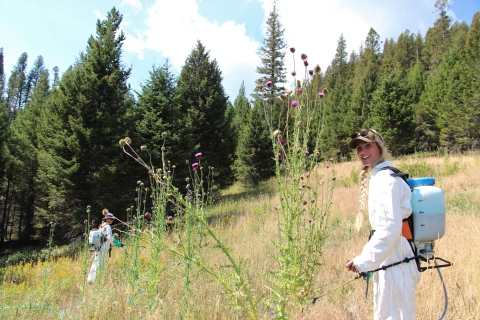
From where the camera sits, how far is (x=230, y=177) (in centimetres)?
1950

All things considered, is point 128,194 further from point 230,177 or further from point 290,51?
point 290,51

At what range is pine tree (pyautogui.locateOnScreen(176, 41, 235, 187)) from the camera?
17734 millimetres

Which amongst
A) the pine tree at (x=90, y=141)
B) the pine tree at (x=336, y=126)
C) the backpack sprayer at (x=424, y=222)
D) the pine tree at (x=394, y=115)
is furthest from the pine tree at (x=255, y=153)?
the backpack sprayer at (x=424, y=222)

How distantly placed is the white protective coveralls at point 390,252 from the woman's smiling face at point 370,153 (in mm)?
241

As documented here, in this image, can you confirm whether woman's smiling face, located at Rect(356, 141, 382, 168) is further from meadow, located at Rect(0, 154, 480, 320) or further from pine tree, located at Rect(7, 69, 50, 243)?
pine tree, located at Rect(7, 69, 50, 243)

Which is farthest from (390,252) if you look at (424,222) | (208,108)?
(208,108)

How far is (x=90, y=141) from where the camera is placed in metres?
11.3

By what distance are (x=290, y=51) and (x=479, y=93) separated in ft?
82.7

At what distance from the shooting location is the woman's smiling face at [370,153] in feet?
6.81

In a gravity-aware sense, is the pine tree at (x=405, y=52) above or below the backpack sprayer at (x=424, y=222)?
above

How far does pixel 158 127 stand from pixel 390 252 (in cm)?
1231

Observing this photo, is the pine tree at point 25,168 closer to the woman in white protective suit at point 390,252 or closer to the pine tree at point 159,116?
the pine tree at point 159,116

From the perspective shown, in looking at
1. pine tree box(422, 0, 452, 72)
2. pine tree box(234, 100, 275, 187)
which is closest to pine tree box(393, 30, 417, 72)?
pine tree box(422, 0, 452, 72)

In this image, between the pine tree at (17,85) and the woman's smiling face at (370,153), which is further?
the pine tree at (17,85)
